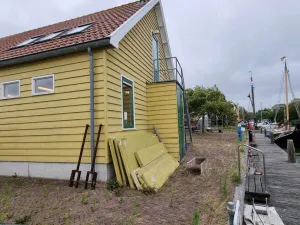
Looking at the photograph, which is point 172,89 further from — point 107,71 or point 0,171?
point 0,171

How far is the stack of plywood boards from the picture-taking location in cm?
513

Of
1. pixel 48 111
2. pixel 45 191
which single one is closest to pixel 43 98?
pixel 48 111

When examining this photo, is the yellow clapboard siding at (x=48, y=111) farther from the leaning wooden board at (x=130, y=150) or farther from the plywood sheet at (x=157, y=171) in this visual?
the plywood sheet at (x=157, y=171)

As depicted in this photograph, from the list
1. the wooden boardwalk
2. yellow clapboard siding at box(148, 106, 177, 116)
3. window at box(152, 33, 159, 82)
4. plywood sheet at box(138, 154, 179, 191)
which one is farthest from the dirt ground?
window at box(152, 33, 159, 82)

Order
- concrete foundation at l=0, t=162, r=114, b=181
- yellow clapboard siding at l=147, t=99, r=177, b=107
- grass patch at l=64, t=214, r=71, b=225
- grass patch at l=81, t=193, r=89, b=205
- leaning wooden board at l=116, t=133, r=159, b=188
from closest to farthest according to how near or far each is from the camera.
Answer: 1. grass patch at l=64, t=214, r=71, b=225
2. grass patch at l=81, t=193, r=89, b=205
3. leaning wooden board at l=116, t=133, r=159, b=188
4. concrete foundation at l=0, t=162, r=114, b=181
5. yellow clapboard siding at l=147, t=99, r=177, b=107

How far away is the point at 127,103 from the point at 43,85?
2666 mm

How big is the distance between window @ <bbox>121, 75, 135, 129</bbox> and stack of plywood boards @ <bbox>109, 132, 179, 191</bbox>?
613 mm

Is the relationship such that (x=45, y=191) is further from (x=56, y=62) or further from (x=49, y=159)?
(x=56, y=62)

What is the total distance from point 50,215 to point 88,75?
3462mm

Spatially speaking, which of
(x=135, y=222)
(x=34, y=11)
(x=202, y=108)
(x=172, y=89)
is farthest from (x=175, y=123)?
(x=34, y=11)

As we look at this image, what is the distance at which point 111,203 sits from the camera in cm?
424

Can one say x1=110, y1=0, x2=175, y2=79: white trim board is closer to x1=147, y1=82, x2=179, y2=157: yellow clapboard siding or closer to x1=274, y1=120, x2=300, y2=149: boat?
x1=147, y1=82, x2=179, y2=157: yellow clapboard siding

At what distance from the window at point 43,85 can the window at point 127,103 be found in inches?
84.7

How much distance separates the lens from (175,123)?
820 cm
